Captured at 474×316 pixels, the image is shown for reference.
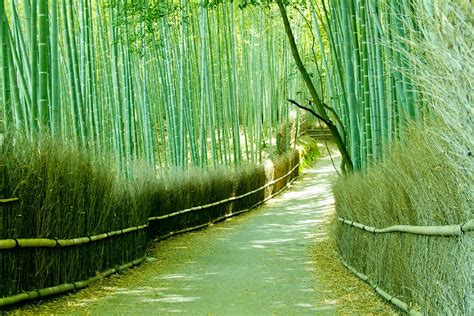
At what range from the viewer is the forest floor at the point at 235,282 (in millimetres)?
5336

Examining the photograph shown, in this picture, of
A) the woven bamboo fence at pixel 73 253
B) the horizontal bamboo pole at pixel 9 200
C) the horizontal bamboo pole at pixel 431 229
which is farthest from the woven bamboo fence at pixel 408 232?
the horizontal bamboo pole at pixel 9 200

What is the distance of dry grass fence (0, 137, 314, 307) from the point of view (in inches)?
194

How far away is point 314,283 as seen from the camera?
670 centimetres

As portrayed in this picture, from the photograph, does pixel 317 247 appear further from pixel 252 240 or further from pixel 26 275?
pixel 26 275

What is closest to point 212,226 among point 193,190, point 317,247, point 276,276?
point 193,190

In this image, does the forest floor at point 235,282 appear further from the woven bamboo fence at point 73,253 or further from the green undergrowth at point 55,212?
the green undergrowth at point 55,212

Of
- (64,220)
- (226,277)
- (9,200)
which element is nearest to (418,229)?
(9,200)

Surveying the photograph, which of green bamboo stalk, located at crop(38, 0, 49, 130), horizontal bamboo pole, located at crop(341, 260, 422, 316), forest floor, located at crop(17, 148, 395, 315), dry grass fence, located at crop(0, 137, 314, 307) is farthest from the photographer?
green bamboo stalk, located at crop(38, 0, 49, 130)

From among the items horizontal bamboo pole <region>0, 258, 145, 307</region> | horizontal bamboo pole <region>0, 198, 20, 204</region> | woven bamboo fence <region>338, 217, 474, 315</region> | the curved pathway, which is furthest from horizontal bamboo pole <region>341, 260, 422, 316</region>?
horizontal bamboo pole <region>0, 198, 20, 204</region>

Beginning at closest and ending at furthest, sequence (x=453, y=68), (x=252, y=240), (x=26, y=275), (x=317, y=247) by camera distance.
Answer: (x=453, y=68) → (x=26, y=275) → (x=317, y=247) → (x=252, y=240)

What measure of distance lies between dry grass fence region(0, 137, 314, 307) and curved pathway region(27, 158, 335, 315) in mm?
264

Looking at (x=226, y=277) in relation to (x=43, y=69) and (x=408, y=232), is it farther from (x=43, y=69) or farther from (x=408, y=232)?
(x=408, y=232)

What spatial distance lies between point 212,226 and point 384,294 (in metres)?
7.72

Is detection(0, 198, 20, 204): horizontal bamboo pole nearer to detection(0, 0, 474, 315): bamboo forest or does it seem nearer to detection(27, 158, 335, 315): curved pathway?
detection(0, 0, 474, 315): bamboo forest
